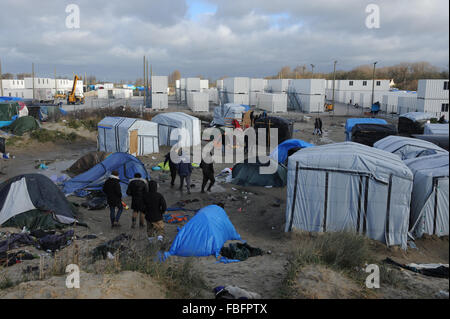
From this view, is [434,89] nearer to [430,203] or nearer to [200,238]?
[430,203]

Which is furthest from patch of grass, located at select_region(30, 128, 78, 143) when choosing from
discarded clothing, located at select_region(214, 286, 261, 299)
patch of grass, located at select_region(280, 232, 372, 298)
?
discarded clothing, located at select_region(214, 286, 261, 299)

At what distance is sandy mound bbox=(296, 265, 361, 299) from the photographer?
479 centimetres

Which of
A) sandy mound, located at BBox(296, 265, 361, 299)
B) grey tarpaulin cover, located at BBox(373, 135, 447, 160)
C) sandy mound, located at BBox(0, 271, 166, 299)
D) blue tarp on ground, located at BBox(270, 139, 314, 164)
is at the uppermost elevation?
grey tarpaulin cover, located at BBox(373, 135, 447, 160)

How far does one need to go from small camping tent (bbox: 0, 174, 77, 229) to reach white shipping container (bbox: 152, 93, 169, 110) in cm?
3160

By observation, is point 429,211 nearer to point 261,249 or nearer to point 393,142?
point 261,249

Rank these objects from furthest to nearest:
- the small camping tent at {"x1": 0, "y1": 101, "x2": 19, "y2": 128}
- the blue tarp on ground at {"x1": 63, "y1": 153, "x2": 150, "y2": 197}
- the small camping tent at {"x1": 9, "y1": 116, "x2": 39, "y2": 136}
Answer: the small camping tent at {"x1": 0, "y1": 101, "x2": 19, "y2": 128}
the small camping tent at {"x1": 9, "y1": 116, "x2": 39, "y2": 136}
the blue tarp on ground at {"x1": 63, "y1": 153, "x2": 150, "y2": 197}

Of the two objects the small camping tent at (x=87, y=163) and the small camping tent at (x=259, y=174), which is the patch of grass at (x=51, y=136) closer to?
the small camping tent at (x=87, y=163)

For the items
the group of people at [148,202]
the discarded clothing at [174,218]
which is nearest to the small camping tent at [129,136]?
the discarded clothing at [174,218]

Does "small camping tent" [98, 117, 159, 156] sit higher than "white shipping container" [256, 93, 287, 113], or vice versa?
"white shipping container" [256, 93, 287, 113]

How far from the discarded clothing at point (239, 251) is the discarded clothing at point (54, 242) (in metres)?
3.26

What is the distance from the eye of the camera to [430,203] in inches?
321

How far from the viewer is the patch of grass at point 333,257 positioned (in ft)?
17.6

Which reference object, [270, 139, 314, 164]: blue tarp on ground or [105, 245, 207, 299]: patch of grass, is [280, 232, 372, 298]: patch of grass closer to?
[105, 245, 207, 299]: patch of grass

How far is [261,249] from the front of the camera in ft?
25.6
